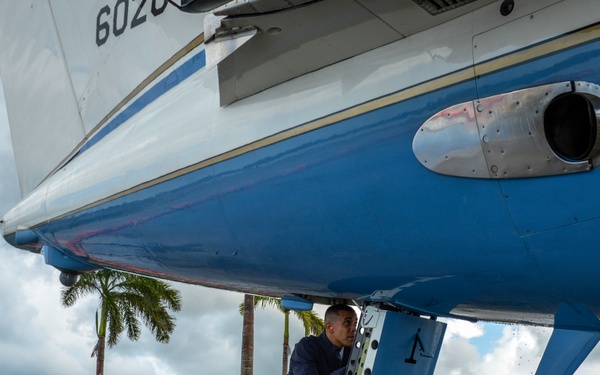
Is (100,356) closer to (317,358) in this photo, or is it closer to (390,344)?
(317,358)

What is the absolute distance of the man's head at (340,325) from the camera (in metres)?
5.62

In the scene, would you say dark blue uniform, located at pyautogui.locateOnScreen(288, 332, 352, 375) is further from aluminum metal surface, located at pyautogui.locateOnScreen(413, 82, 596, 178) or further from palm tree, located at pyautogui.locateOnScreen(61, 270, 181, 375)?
palm tree, located at pyautogui.locateOnScreen(61, 270, 181, 375)

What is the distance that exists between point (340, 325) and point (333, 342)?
0.42 feet

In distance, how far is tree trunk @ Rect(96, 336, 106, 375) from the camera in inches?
1049

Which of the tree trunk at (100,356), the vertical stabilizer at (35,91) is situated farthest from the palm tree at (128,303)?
the vertical stabilizer at (35,91)

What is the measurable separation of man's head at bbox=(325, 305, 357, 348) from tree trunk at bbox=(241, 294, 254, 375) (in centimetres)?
1637

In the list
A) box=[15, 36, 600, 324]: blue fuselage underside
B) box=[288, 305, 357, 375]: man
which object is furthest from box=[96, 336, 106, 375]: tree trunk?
box=[288, 305, 357, 375]: man

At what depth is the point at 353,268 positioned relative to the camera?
4.62 metres

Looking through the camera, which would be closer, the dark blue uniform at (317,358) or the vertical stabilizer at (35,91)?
the dark blue uniform at (317,358)

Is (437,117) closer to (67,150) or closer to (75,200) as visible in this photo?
(75,200)

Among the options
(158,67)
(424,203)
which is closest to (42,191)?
(158,67)

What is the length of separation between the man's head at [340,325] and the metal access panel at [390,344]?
41 cm

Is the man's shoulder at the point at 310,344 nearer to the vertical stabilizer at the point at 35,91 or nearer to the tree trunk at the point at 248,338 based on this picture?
the vertical stabilizer at the point at 35,91

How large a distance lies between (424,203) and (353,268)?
85 centimetres
